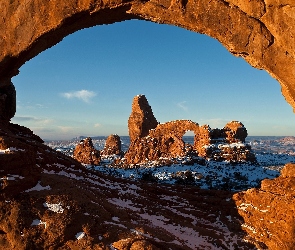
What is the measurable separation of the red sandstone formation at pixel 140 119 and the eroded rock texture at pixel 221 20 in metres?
39.2

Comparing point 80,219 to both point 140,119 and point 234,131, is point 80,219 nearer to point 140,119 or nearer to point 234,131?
point 234,131

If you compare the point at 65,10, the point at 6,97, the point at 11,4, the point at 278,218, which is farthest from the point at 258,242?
the point at 6,97

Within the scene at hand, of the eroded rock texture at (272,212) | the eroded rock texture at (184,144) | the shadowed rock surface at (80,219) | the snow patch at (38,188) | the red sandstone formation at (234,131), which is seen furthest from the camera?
the red sandstone formation at (234,131)

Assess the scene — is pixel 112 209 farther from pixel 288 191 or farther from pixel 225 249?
pixel 288 191

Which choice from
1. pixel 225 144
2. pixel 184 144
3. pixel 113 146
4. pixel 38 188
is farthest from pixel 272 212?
pixel 113 146

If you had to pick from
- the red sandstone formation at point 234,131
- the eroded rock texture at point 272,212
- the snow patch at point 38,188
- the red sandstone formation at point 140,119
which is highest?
the red sandstone formation at point 140,119

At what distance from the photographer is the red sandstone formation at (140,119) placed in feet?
158

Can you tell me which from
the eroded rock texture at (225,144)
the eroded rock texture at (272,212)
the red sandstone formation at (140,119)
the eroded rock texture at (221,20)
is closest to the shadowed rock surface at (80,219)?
the eroded rock texture at (272,212)

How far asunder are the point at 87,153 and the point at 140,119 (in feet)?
38.2

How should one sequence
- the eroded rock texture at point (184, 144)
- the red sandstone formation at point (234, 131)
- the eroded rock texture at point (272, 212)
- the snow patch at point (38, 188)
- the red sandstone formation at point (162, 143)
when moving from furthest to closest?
the red sandstone formation at point (162, 143) → the red sandstone formation at point (234, 131) → the eroded rock texture at point (184, 144) → the eroded rock texture at point (272, 212) → the snow patch at point (38, 188)

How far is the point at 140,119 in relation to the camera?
48.3m

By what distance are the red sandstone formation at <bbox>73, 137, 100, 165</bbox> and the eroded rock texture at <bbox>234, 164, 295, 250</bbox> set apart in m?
31.0

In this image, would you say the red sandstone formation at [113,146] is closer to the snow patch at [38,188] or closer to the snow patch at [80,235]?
the snow patch at [38,188]

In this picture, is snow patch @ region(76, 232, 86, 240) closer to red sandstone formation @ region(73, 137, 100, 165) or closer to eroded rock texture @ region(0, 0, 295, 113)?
eroded rock texture @ region(0, 0, 295, 113)
